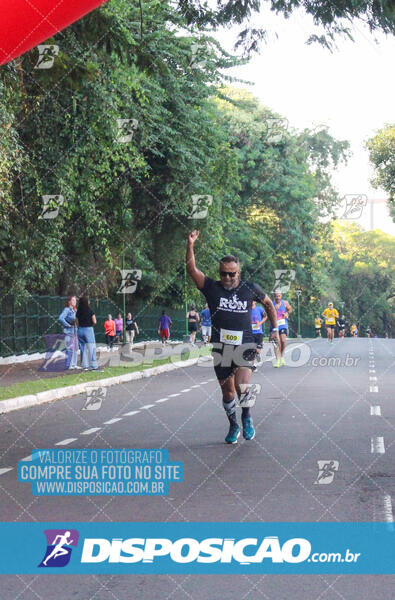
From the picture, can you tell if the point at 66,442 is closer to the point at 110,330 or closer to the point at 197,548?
the point at 197,548

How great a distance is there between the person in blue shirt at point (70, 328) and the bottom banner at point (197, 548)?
1852 centimetres

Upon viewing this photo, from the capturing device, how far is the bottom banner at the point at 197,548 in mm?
5934

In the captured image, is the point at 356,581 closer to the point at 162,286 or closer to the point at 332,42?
the point at 332,42

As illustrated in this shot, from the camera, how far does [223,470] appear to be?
375 inches

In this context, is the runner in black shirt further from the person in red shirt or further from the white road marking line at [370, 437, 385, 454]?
the person in red shirt

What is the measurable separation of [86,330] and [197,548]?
19085 millimetres

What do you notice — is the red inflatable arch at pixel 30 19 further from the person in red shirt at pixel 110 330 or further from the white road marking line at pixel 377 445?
the person in red shirt at pixel 110 330

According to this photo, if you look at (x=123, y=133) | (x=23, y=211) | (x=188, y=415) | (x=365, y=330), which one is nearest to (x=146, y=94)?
(x=123, y=133)

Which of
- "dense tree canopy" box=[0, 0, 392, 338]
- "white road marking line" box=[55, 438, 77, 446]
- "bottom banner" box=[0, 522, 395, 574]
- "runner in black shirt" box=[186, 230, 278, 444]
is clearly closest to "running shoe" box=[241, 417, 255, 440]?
"runner in black shirt" box=[186, 230, 278, 444]

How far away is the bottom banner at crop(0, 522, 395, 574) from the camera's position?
19.5ft

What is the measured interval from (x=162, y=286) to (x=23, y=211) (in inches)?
767

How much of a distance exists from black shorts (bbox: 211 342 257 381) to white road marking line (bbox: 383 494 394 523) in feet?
10.8

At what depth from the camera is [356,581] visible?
5.68 metres

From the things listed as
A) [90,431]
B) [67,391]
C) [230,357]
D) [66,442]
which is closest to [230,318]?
[230,357]
